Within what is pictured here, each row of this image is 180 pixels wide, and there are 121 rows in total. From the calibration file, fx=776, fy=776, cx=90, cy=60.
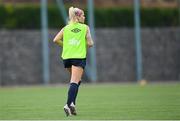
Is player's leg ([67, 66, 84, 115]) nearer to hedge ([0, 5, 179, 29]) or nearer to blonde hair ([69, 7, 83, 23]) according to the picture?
blonde hair ([69, 7, 83, 23])

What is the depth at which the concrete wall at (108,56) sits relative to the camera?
3816cm

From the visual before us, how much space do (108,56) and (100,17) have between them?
2.04 meters

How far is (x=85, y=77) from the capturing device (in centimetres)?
3784

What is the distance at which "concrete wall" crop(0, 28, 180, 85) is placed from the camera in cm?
3816

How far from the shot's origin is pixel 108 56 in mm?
39562

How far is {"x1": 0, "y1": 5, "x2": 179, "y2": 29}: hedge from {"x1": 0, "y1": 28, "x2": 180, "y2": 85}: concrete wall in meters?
0.39

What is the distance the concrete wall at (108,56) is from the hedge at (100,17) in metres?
0.39

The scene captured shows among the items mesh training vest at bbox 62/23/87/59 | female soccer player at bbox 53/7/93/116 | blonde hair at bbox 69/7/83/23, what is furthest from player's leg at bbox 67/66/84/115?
blonde hair at bbox 69/7/83/23

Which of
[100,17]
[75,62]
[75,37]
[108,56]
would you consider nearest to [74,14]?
[75,37]

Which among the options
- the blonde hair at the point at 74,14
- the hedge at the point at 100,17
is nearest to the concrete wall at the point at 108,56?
the hedge at the point at 100,17

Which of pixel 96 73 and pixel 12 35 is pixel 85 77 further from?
pixel 12 35

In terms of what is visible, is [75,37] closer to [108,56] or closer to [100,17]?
[108,56]

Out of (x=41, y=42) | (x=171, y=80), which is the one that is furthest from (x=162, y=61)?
(x=41, y=42)

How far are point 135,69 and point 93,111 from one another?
2278 centimetres
